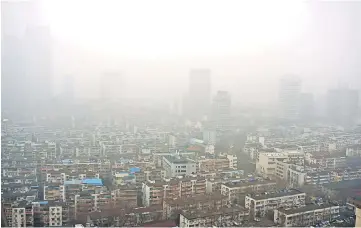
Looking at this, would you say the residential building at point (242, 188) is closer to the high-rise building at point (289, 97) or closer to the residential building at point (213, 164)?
the residential building at point (213, 164)

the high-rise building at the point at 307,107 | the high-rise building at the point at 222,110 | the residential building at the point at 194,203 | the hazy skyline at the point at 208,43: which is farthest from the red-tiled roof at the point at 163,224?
the high-rise building at the point at 307,107

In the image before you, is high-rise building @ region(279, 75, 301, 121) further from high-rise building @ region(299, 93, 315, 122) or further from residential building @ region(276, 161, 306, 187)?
residential building @ region(276, 161, 306, 187)

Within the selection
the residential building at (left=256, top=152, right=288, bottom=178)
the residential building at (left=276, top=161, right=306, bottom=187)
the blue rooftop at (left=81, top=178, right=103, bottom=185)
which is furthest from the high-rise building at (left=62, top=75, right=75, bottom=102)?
the residential building at (left=276, top=161, right=306, bottom=187)

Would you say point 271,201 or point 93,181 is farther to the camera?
point 93,181

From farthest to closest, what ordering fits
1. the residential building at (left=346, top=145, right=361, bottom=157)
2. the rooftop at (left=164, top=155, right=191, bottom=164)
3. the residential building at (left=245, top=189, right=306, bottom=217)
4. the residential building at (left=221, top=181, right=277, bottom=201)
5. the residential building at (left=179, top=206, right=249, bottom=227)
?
the residential building at (left=346, top=145, right=361, bottom=157) < the rooftop at (left=164, top=155, right=191, bottom=164) < the residential building at (left=221, top=181, right=277, bottom=201) < the residential building at (left=245, top=189, right=306, bottom=217) < the residential building at (left=179, top=206, right=249, bottom=227)

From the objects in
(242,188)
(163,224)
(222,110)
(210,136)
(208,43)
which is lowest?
(163,224)

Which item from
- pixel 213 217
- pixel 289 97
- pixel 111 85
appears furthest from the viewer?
pixel 289 97

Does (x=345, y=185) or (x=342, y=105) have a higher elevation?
(x=342, y=105)

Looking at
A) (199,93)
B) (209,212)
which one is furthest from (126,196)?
(199,93)

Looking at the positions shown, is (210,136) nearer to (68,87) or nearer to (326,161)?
(326,161)
